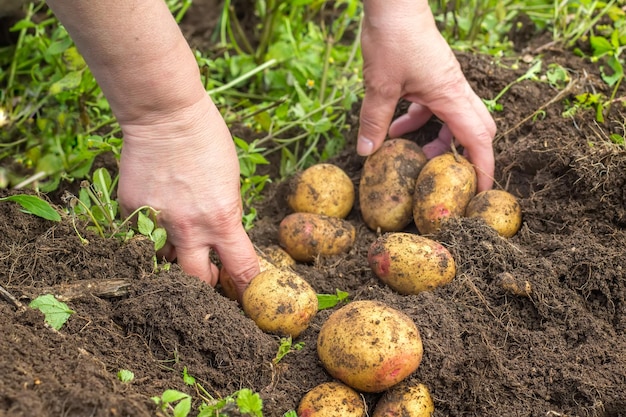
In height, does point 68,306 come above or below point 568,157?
above

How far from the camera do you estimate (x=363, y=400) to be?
1.87 m

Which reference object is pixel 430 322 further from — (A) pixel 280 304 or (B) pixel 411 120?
(B) pixel 411 120

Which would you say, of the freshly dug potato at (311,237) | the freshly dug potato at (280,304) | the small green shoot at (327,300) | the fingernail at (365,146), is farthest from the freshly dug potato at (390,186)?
the freshly dug potato at (280,304)

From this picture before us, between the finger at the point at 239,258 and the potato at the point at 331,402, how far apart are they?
45cm

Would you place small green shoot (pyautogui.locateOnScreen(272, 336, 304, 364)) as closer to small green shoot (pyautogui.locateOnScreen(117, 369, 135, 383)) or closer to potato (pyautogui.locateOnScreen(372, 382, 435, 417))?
potato (pyautogui.locateOnScreen(372, 382, 435, 417))

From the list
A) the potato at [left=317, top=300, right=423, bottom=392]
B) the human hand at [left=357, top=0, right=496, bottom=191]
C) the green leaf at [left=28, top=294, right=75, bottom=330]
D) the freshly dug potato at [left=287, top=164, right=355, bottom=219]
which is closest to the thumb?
the human hand at [left=357, top=0, right=496, bottom=191]

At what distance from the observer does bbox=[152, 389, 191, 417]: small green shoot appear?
5.12ft

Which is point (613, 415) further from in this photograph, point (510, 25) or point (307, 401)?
point (510, 25)

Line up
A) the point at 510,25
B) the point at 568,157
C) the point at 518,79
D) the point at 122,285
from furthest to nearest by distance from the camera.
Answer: the point at 510,25
the point at 518,79
the point at 568,157
the point at 122,285

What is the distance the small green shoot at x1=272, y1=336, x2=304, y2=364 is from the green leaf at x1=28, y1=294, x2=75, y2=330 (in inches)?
21.7

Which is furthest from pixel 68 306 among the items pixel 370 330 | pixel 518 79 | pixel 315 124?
pixel 518 79

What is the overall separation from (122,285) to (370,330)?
0.70 meters

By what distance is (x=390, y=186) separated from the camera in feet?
8.32

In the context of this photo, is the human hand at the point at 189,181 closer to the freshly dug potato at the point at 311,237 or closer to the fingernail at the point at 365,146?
the freshly dug potato at the point at 311,237
